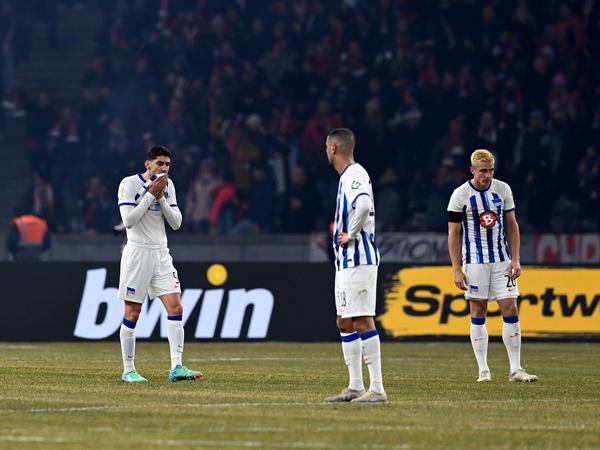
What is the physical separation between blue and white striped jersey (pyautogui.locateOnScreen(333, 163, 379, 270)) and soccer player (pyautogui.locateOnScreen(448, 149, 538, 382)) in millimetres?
2823

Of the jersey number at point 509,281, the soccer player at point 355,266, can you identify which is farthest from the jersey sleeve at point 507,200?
the soccer player at point 355,266

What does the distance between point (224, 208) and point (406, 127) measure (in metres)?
4.38

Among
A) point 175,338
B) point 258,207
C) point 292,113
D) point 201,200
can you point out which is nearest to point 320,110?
point 292,113

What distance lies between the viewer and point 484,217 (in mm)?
13438

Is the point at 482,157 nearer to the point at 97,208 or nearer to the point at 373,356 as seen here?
the point at 373,356

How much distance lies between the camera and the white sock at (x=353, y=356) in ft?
35.1

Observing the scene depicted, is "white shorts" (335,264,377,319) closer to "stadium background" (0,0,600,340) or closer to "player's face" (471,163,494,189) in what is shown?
"player's face" (471,163,494,189)

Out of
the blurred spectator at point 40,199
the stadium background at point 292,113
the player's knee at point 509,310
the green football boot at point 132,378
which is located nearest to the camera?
the green football boot at point 132,378

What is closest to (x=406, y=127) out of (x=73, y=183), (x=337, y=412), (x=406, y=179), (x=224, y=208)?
(x=406, y=179)

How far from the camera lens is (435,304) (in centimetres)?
2047

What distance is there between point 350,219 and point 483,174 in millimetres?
2986

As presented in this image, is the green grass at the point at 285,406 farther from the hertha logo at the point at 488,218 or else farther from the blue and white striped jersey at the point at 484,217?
the hertha logo at the point at 488,218

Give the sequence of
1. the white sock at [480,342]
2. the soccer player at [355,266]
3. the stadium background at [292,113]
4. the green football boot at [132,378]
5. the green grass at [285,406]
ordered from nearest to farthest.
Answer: the green grass at [285,406]
the soccer player at [355,266]
the green football boot at [132,378]
the white sock at [480,342]
the stadium background at [292,113]

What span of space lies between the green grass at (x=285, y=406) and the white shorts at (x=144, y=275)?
0.83 metres
